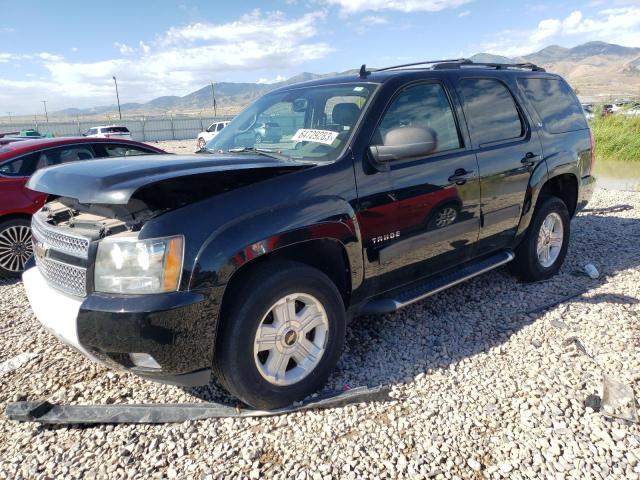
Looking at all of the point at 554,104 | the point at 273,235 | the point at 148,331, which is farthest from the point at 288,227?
the point at 554,104

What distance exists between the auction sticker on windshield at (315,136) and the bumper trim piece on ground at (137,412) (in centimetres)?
165

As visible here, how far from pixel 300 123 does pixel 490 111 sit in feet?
5.61

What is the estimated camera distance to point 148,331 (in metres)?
2.26

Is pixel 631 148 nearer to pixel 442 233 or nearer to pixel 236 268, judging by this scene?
pixel 442 233

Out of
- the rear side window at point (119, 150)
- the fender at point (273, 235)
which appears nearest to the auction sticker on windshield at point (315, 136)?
the fender at point (273, 235)

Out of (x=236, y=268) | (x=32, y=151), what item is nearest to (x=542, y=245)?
(x=236, y=268)

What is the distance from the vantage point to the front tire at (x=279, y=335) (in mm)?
2492

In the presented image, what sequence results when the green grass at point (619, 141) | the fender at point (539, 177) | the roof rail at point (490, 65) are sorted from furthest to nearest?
the green grass at point (619, 141) → the fender at point (539, 177) → the roof rail at point (490, 65)

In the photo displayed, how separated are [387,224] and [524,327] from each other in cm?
163

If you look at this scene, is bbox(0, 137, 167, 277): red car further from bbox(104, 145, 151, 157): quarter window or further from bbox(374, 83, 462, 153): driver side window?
bbox(374, 83, 462, 153): driver side window

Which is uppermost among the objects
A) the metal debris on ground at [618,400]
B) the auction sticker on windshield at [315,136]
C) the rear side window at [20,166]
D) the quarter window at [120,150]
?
the auction sticker on windshield at [315,136]

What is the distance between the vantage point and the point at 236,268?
2.41 metres

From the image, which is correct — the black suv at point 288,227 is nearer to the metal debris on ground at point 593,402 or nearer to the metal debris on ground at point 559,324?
the metal debris on ground at point 559,324

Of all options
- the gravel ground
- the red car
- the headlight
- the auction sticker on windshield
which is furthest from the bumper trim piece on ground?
the red car
